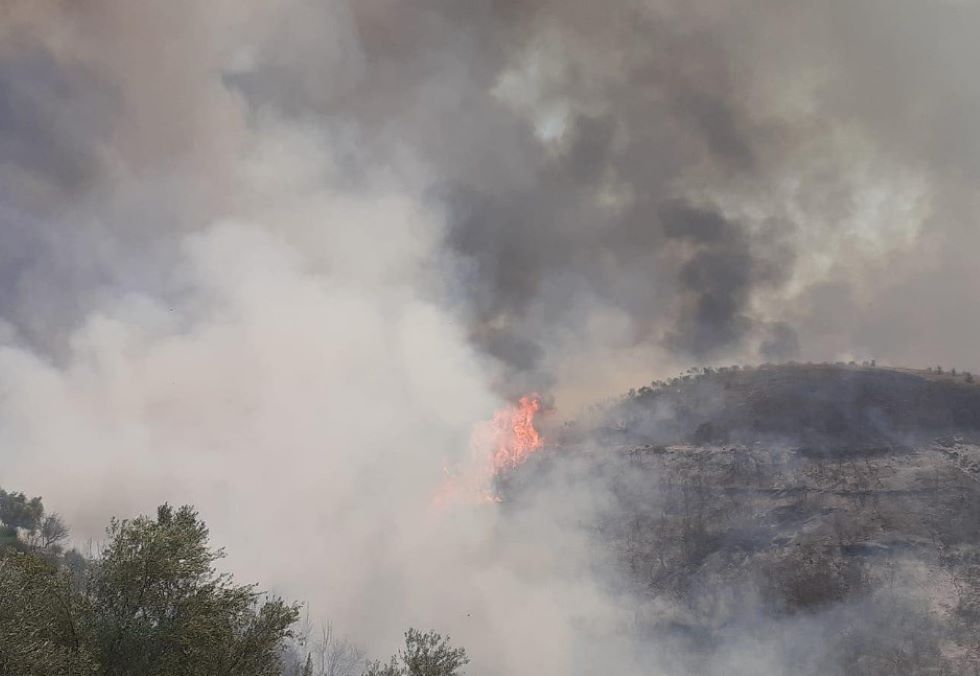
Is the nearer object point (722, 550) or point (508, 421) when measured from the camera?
point (722, 550)

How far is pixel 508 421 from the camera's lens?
120m

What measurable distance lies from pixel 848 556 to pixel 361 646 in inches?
2736

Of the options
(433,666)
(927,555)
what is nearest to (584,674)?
(927,555)

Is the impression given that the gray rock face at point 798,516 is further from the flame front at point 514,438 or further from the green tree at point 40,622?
the green tree at point 40,622

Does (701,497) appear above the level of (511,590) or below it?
above

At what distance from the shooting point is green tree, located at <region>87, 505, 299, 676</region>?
82.5ft

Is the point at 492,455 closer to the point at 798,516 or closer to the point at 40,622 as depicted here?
the point at 798,516

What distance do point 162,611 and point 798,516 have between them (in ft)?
340

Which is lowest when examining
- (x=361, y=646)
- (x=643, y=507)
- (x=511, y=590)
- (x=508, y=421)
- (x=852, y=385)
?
(x=361, y=646)

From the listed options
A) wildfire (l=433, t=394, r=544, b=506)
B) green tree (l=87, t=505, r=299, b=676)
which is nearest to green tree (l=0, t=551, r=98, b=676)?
green tree (l=87, t=505, r=299, b=676)

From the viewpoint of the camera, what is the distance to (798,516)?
109 meters

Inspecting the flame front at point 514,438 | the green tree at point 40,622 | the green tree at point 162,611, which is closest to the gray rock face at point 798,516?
the flame front at point 514,438

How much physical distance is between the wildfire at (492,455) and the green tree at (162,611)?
84.8 meters

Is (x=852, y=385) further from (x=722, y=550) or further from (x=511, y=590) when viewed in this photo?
(x=511, y=590)
